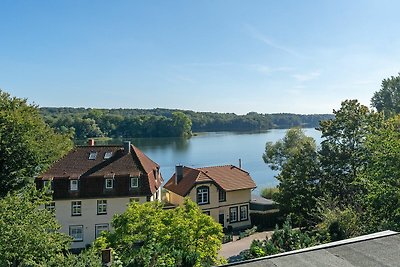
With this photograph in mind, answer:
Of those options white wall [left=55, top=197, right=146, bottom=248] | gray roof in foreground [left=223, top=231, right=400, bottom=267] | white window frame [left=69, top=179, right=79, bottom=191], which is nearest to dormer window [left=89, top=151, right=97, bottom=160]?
white window frame [left=69, top=179, right=79, bottom=191]

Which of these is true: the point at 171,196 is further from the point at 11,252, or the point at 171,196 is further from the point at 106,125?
the point at 106,125

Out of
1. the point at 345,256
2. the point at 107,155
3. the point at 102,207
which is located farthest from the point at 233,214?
the point at 345,256

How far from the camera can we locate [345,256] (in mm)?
4633

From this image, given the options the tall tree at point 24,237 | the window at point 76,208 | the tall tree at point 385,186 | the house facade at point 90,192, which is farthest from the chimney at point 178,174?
the tall tree at point 24,237

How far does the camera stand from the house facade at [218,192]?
2992 centimetres

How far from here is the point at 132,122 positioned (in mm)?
121812

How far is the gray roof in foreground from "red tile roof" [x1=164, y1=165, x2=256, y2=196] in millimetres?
24746

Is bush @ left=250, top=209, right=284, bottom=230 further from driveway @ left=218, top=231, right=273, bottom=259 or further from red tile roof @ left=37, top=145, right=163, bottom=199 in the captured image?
red tile roof @ left=37, top=145, right=163, bottom=199

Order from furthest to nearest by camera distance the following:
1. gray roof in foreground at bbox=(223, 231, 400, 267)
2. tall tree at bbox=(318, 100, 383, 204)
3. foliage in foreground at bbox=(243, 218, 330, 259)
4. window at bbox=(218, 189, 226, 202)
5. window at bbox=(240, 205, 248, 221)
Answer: window at bbox=(240, 205, 248, 221) → window at bbox=(218, 189, 226, 202) → tall tree at bbox=(318, 100, 383, 204) → foliage in foreground at bbox=(243, 218, 330, 259) → gray roof in foreground at bbox=(223, 231, 400, 267)

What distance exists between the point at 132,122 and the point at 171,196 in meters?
91.8

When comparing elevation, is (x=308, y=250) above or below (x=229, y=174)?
above

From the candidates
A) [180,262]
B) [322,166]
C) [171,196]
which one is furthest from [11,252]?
[171,196]

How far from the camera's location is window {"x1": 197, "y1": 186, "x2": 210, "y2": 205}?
29.9 meters

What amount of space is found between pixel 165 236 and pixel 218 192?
17.8 metres
